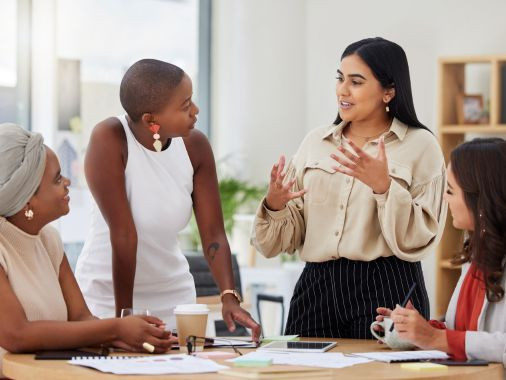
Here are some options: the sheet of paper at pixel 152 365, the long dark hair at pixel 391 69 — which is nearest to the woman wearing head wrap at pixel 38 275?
the sheet of paper at pixel 152 365

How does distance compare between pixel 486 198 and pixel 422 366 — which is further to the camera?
pixel 486 198

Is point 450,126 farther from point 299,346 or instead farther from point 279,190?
point 299,346

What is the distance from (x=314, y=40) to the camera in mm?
7574

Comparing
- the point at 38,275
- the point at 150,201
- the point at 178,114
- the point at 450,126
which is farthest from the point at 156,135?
the point at 450,126

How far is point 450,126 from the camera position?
6.49m

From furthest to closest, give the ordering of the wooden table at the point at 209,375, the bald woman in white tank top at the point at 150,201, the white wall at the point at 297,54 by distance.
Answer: the white wall at the point at 297,54 → the bald woman in white tank top at the point at 150,201 → the wooden table at the point at 209,375

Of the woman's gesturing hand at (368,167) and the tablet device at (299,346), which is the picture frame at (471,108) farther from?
the tablet device at (299,346)

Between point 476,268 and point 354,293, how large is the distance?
44cm

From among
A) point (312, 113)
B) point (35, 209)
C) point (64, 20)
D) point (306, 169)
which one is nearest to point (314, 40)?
point (312, 113)

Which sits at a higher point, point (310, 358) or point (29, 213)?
point (29, 213)

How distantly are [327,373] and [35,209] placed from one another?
3.09 feet

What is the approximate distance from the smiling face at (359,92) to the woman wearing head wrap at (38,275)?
861 mm

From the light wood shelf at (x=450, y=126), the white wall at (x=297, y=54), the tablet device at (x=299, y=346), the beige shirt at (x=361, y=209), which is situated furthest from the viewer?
the white wall at (x=297, y=54)

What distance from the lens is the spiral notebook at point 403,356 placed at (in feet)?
7.66
